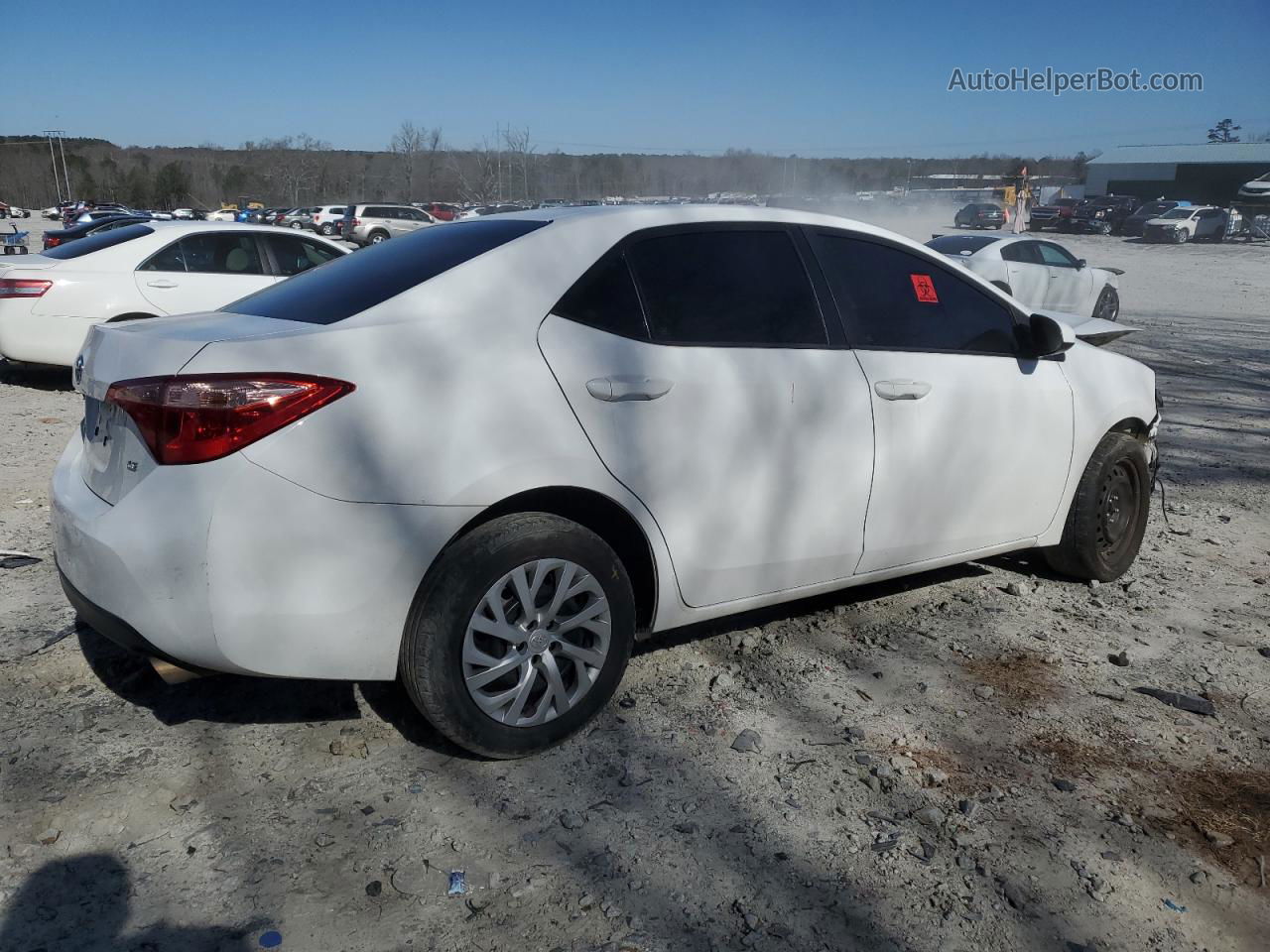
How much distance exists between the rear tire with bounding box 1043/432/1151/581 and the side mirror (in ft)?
2.27

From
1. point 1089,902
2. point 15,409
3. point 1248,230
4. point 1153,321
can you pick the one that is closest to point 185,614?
point 1089,902

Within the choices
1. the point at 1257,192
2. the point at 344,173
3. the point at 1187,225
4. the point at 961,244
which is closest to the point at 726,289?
the point at 961,244

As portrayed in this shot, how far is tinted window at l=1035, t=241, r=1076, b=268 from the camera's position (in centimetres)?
1553

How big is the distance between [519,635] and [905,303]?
6.54 feet

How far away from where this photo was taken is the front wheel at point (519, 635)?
273 cm

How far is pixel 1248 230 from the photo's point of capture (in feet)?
143

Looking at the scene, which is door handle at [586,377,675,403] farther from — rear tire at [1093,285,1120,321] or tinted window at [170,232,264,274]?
rear tire at [1093,285,1120,321]

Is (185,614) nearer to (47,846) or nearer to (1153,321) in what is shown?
(47,846)

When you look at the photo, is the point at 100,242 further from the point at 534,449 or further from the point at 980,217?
the point at 980,217

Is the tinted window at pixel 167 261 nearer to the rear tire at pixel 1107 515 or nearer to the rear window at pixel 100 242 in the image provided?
the rear window at pixel 100 242

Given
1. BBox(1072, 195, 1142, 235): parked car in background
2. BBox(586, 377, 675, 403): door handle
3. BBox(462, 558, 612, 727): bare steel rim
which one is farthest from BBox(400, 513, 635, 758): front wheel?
BBox(1072, 195, 1142, 235): parked car in background

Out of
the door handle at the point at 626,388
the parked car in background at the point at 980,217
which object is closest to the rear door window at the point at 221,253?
the door handle at the point at 626,388

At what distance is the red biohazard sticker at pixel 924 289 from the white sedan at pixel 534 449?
0.5 inches

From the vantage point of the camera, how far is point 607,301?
307 centimetres
